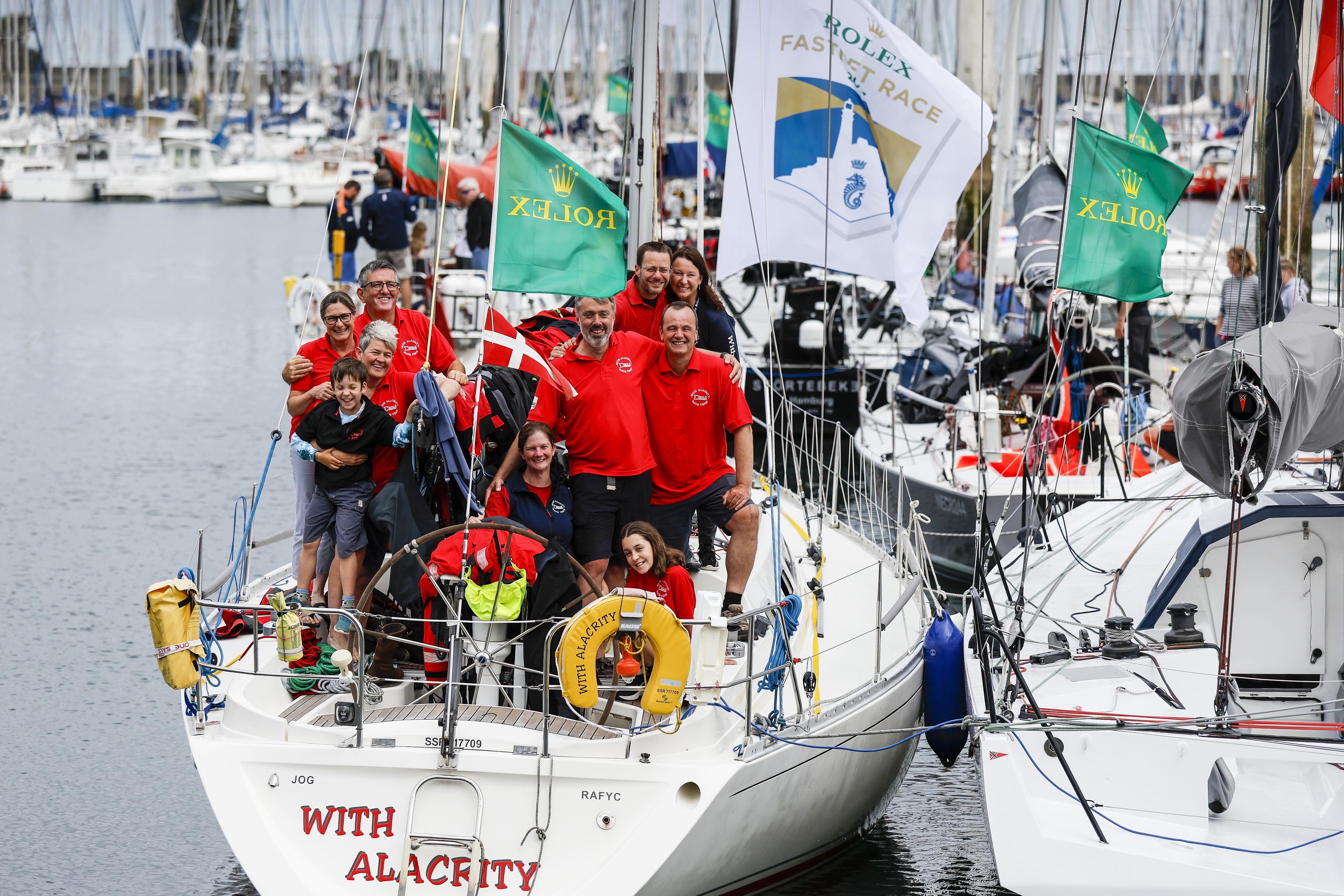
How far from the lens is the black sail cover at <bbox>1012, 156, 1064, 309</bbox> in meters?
15.9

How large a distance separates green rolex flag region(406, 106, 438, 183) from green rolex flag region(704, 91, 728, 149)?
Answer: 23.9ft

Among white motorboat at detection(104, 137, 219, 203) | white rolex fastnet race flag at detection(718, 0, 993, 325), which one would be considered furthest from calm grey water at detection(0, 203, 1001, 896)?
white motorboat at detection(104, 137, 219, 203)

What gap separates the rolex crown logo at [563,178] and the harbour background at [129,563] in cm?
139

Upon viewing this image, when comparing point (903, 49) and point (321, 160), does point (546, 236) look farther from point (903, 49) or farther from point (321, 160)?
point (321, 160)

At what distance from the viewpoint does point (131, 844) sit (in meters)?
8.97

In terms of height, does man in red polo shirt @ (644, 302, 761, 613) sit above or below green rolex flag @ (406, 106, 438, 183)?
below

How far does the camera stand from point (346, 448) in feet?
25.3

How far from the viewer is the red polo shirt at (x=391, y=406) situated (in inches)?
309

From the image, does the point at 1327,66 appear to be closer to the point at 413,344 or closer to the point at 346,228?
the point at 413,344

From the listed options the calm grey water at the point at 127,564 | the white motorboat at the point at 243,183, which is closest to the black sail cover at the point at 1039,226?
the calm grey water at the point at 127,564

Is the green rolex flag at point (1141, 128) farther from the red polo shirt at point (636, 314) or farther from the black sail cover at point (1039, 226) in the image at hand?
the red polo shirt at point (636, 314)

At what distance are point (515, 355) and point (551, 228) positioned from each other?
2.67ft

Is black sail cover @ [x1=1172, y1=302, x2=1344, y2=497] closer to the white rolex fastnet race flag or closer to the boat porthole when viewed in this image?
the boat porthole

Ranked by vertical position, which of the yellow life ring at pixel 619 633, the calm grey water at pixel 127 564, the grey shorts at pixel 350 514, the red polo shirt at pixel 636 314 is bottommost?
the calm grey water at pixel 127 564
